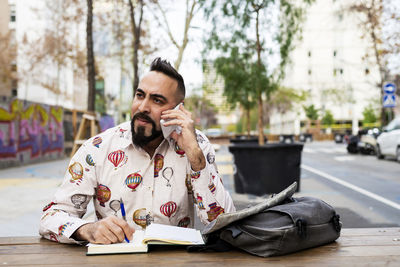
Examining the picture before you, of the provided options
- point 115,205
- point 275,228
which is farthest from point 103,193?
point 275,228

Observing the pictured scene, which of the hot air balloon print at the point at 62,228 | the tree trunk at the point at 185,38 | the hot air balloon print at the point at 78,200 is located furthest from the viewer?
the tree trunk at the point at 185,38

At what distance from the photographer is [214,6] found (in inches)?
332

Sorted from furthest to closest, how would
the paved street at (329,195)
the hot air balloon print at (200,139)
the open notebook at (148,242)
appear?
the paved street at (329,195) < the hot air balloon print at (200,139) < the open notebook at (148,242)

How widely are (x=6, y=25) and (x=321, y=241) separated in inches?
1392

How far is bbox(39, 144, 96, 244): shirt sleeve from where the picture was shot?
188 cm

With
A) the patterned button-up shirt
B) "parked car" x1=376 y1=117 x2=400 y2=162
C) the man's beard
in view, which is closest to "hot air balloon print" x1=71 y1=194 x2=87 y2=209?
the patterned button-up shirt

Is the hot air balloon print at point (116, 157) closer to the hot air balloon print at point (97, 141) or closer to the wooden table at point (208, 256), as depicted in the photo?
the hot air balloon print at point (97, 141)

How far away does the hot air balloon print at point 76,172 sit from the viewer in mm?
2146

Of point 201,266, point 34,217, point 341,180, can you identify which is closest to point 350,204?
point 341,180

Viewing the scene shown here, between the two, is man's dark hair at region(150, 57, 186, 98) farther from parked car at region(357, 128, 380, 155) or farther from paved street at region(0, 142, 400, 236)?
parked car at region(357, 128, 380, 155)

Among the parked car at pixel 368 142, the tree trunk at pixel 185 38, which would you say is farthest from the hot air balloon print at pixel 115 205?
the parked car at pixel 368 142

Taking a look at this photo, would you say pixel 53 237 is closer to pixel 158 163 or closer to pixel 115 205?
pixel 115 205

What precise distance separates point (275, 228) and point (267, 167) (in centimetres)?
598

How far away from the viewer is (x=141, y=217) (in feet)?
7.38
